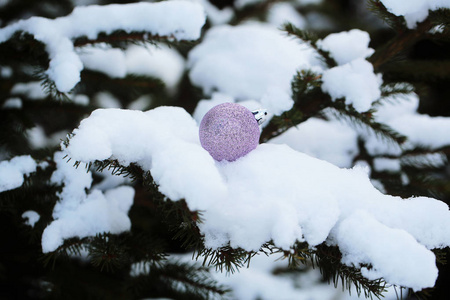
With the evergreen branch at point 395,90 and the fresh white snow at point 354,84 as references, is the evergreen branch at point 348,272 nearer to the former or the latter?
the fresh white snow at point 354,84

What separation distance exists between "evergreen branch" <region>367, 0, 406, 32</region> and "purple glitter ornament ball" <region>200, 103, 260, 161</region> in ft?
2.11

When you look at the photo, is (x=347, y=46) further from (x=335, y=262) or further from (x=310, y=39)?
(x=335, y=262)

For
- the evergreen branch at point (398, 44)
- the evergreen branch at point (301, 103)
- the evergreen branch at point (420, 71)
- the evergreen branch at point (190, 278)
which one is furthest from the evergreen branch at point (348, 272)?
the evergreen branch at point (420, 71)

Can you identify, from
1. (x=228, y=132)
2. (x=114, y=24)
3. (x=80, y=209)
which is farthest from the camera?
(x=114, y=24)

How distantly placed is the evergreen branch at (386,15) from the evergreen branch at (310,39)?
23cm

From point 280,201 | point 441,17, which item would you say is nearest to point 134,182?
point 280,201

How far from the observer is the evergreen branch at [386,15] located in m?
1.22

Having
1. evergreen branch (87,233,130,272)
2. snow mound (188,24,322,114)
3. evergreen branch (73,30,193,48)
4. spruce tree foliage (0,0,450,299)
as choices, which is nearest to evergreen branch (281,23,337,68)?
spruce tree foliage (0,0,450,299)

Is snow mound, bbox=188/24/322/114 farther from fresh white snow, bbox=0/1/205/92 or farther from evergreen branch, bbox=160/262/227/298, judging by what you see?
evergreen branch, bbox=160/262/227/298

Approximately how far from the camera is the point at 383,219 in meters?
0.88

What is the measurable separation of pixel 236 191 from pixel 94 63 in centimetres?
116

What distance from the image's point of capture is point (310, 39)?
1.41 m

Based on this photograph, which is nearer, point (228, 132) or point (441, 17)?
point (228, 132)

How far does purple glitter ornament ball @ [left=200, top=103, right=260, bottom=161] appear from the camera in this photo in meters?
0.96
